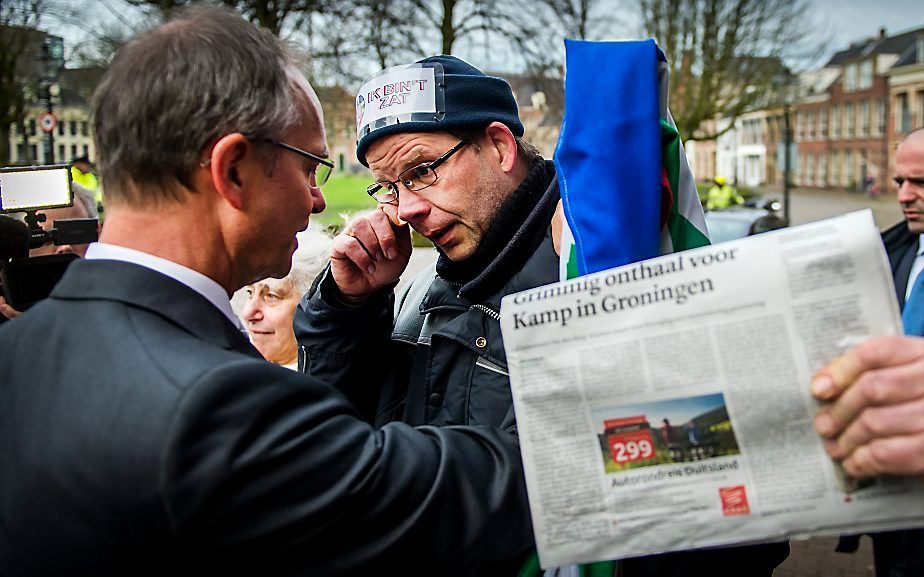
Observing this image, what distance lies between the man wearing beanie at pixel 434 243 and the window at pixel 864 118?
5720 cm

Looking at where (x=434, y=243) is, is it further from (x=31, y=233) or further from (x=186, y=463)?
(x=31, y=233)

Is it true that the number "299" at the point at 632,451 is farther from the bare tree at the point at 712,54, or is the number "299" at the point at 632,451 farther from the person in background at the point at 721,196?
the bare tree at the point at 712,54

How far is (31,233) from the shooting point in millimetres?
2607

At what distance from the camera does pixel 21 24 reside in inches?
772

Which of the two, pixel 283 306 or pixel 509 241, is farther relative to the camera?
pixel 283 306

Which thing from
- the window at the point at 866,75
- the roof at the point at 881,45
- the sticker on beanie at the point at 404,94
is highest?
the roof at the point at 881,45

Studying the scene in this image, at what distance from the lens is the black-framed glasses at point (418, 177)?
209 cm

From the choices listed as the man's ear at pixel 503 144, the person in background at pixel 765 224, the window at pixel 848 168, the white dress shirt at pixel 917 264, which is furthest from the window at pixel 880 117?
the man's ear at pixel 503 144

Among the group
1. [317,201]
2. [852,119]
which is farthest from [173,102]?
[852,119]

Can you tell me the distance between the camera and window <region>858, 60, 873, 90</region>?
5206 centimetres

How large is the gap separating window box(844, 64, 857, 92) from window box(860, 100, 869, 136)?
2216 mm

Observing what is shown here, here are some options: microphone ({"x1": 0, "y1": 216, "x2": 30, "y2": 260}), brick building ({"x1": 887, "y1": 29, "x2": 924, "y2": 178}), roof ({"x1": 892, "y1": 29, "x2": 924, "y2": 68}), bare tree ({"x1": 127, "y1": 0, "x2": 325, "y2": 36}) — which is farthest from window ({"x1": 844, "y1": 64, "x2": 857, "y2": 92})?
microphone ({"x1": 0, "y1": 216, "x2": 30, "y2": 260})

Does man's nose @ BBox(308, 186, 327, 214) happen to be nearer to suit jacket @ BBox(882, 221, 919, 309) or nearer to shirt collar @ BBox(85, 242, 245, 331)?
shirt collar @ BBox(85, 242, 245, 331)

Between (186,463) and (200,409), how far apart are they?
3.0 inches
